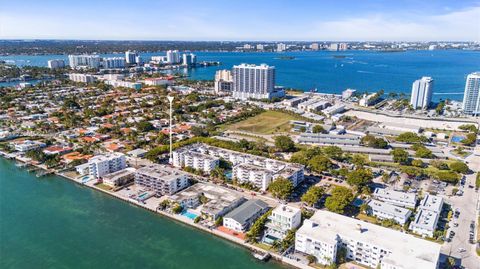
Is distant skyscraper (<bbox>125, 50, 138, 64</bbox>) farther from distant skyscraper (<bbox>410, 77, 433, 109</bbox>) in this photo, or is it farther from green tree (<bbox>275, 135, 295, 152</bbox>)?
green tree (<bbox>275, 135, 295, 152</bbox>)

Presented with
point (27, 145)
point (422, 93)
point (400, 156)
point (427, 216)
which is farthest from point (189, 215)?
point (422, 93)

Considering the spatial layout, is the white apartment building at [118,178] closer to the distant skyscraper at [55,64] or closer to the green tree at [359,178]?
the green tree at [359,178]

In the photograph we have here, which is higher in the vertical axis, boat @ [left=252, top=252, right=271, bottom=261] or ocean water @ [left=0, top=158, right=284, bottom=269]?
boat @ [left=252, top=252, right=271, bottom=261]

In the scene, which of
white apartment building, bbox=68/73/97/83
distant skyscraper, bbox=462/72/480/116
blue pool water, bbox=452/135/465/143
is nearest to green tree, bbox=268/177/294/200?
blue pool water, bbox=452/135/465/143

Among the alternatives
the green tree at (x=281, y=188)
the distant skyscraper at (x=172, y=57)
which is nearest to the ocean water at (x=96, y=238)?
the green tree at (x=281, y=188)

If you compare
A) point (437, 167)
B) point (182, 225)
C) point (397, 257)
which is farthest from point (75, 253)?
point (437, 167)

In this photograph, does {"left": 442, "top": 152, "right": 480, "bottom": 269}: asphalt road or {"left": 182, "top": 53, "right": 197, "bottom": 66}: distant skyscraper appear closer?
{"left": 442, "top": 152, "right": 480, "bottom": 269}: asphalt road
